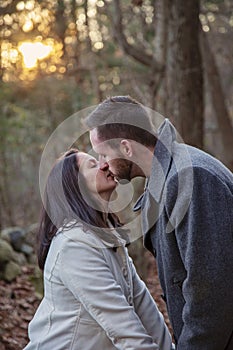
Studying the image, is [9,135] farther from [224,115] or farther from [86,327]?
[86,327]

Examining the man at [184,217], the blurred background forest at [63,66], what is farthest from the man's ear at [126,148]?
the blurred background forest at [63,66]

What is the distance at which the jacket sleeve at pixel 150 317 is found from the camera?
3029 millimetres

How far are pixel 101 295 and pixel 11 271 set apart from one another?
5462 mm

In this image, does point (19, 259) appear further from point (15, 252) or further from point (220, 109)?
point (220, 109)

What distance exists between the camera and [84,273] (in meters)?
2.68

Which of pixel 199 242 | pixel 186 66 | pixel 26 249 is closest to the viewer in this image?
pixel 199 242

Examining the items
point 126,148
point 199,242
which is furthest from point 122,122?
point 199,242

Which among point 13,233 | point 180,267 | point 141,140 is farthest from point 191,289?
point 13,233

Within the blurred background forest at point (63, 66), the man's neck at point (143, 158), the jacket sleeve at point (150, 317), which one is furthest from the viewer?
the blurred background forest at point (63, 66)

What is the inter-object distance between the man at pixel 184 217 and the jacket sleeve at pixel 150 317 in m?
0.29

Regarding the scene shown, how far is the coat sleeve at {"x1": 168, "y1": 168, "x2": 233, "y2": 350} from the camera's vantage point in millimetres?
2428

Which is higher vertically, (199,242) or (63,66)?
(199,242)

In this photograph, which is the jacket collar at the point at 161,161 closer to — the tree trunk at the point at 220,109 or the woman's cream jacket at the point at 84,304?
the woman's cream jacket at the point at 84,304

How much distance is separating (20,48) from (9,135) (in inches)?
87.1
